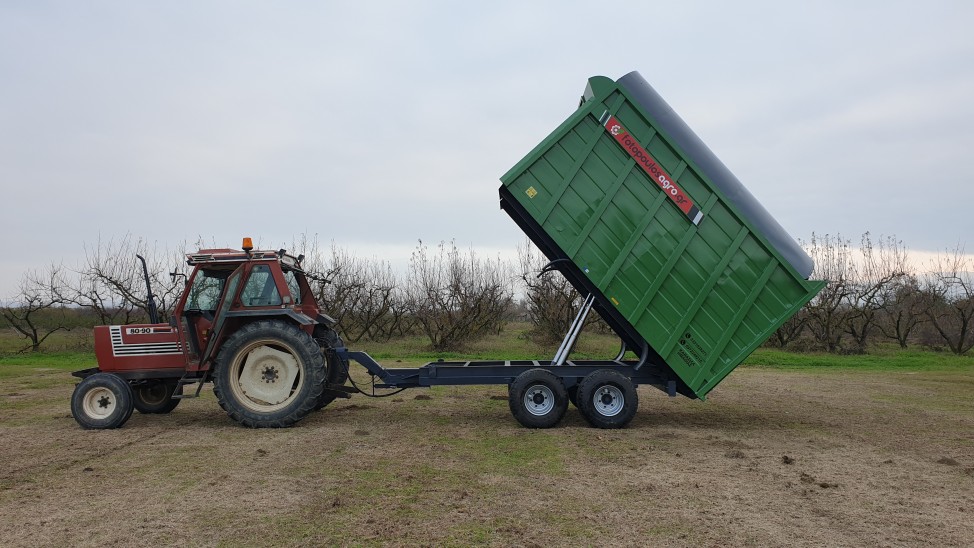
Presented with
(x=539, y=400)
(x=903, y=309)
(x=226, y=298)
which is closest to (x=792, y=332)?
(x=903, y=309)

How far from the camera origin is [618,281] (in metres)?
7.56

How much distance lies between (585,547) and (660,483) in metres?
1.78

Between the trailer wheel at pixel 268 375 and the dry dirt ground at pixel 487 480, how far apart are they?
26 cm

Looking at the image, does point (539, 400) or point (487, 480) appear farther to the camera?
point (539, 400)

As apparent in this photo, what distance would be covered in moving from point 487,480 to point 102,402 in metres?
5.62

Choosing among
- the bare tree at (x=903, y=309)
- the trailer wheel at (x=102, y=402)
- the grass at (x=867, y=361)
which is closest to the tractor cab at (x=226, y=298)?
the trailer wheel at (x=102, y=402)

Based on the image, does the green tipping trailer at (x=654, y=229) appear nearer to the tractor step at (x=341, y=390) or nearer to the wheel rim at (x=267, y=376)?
the tractor step at (x=341, y=390)

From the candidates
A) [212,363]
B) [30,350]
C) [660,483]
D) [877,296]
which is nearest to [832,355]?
[877,296]

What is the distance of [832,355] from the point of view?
69.5ft

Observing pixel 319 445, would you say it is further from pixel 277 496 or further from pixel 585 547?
pixel 585 547

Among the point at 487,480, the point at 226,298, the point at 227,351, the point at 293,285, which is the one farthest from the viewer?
the point at 293,285

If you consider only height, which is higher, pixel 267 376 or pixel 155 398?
pixel 267 376

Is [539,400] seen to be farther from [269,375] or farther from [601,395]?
[269,375]

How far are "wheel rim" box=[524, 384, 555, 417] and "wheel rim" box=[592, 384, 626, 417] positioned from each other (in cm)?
57
